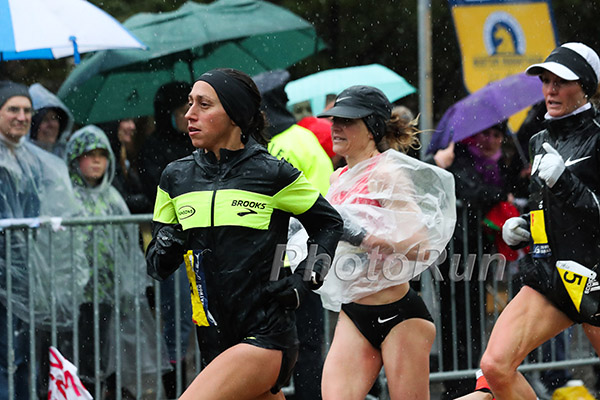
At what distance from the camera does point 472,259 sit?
819cm

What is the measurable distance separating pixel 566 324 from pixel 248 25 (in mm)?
4889

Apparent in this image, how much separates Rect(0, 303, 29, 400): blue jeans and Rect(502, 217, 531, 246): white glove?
3.14 meters

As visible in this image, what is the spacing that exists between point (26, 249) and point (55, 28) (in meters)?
1.70

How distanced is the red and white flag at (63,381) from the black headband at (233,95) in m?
2.19

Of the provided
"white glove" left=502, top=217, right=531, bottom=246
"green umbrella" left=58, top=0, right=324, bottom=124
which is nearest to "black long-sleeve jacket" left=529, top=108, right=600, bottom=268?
"white glove" left=502, top=217, right=531, bottom=246

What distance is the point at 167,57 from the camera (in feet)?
31.4

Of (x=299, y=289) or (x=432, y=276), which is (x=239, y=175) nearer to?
Answer: (x=299, y=289)

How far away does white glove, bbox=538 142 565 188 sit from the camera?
577cm

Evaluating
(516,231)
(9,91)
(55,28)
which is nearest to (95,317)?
(9,91)

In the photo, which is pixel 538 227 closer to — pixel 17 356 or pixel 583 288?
pixel 583 288

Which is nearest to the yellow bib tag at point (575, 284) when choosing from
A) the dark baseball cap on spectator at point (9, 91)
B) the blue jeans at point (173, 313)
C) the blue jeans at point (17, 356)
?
the blue jeans at point (173, 313)

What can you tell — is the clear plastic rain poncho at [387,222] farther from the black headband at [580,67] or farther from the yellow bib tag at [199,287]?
the black headband at [580,67]

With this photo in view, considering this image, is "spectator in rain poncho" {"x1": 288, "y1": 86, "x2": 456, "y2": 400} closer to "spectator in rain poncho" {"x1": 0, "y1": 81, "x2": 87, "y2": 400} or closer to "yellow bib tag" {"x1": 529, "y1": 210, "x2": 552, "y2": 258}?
"yellow bib tag" {"x1": 529, "y1": 210, "x2": 552, "y2": 258}

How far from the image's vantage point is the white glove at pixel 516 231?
628 cm
